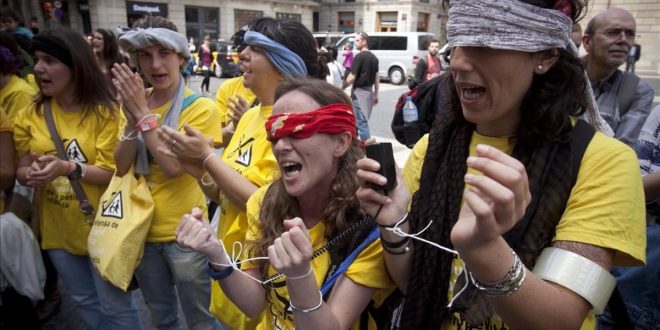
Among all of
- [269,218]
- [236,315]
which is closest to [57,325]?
[236,315]

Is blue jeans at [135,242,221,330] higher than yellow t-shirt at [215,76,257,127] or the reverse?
the reverse

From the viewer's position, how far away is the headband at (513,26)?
4.00 feet

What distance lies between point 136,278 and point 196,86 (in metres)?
17.4

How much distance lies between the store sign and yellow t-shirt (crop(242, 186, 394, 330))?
33.7 m

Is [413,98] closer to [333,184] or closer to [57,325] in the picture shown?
[333,184]

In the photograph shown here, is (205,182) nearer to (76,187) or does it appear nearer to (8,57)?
(76,187)

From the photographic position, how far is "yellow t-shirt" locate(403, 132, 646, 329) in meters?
1.16

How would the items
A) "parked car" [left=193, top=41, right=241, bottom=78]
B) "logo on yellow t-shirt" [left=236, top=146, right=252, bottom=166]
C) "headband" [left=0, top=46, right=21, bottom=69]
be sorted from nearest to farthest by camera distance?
"logo on yellow t-shirt" [left=236, top=146, right=252, bottom=166] → "headband" [left=0, top=46, right=21, bottom=69] → "parked car" [left=193, top=41, right=241, bottom=78]

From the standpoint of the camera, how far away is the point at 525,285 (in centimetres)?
107

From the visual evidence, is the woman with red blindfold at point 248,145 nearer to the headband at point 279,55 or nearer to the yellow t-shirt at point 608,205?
the headband at point 279,55

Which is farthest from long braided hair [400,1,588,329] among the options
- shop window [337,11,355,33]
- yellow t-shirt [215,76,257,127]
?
shop window [337,11,355,33]

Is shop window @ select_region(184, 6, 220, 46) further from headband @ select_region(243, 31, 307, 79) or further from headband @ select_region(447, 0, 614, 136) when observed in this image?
headband @ select_region(447, 0, 614, 136)

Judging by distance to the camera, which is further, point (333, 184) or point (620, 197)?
point (333, 184)

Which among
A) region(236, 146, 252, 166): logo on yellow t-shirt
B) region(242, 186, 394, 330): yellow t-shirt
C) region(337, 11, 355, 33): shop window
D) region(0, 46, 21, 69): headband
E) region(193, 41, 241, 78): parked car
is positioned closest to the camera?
region(242, 186, 394, 330): yellow t-shirt
